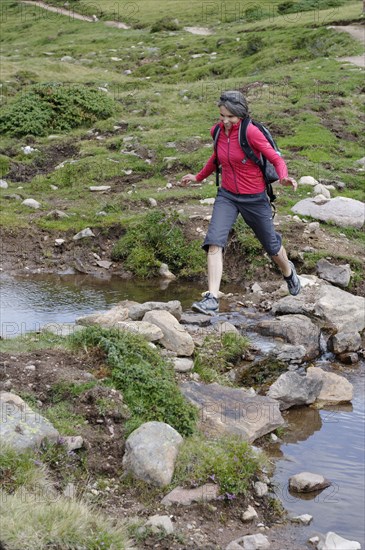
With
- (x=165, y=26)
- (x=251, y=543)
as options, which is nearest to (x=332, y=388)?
(x=251, y=543)

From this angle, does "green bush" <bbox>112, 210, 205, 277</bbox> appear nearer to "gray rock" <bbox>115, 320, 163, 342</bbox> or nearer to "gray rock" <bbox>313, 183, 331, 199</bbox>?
"gray rock" <bbox>313, 183, 331, 199</bbox>

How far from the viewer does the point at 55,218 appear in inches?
610

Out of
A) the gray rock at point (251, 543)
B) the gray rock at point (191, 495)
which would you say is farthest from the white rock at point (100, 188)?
the gray rock at point (251, 543)

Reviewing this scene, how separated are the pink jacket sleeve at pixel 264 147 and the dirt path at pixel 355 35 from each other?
1846cm

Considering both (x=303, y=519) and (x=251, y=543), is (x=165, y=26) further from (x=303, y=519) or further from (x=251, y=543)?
(x=251, y=543)

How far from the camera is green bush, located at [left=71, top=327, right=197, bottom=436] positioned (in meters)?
7.80

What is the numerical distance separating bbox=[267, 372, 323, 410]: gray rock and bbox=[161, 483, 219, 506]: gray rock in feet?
7.42

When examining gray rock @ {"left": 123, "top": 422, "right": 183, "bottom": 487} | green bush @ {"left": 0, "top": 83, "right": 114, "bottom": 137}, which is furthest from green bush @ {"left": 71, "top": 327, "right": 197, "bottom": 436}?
green bush @ {"left": 0, "top": 83, "right": 114, "bottom": 137}

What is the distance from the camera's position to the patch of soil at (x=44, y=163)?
18.2 meters

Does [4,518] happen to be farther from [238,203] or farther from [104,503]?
[238,203]

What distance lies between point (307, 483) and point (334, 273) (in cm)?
607

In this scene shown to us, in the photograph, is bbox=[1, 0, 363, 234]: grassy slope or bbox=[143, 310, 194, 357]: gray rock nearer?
bbox=[143, 310, 194, 357]: gray rock

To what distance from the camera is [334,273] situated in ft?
42.6

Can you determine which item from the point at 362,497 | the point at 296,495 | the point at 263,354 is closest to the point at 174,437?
the point at 296,495
